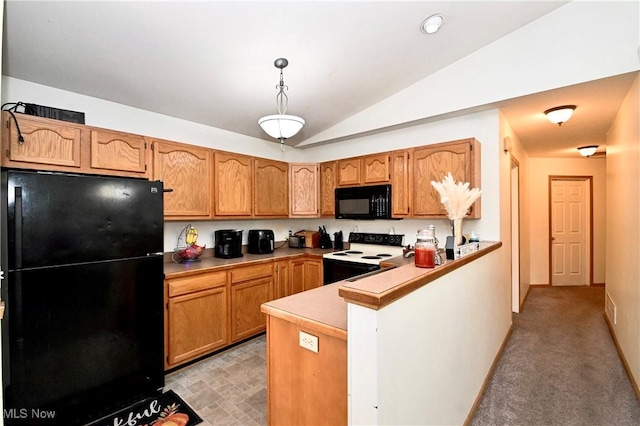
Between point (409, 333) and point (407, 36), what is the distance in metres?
2.21

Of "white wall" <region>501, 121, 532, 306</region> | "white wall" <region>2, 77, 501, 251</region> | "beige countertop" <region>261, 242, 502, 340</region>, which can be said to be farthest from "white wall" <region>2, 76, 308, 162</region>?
"white wall" <region>501, 121, 532, 306</region>

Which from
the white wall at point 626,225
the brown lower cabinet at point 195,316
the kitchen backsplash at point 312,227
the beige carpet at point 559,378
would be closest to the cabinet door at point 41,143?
the kitchen backsplash at point 312,227

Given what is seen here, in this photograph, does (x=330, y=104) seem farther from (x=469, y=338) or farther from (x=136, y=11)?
(x=469, y=338)

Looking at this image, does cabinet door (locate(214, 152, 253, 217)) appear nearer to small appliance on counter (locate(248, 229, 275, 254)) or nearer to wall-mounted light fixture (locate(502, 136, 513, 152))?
small appliance on counter (locate(248, 229, 275, 254))

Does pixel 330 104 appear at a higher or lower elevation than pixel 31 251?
higher

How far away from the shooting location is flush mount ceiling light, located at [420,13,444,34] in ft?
7.00

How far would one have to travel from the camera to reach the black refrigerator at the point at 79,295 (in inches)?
65.8

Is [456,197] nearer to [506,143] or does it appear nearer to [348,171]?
[506,143]

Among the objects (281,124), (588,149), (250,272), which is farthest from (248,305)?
(588,149)

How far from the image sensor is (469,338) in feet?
6.24

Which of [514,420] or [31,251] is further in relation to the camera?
[514,420]

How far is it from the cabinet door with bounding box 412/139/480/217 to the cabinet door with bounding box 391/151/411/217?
0.06 metres

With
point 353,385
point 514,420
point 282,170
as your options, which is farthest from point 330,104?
point 514,420

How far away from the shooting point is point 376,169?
334cm
